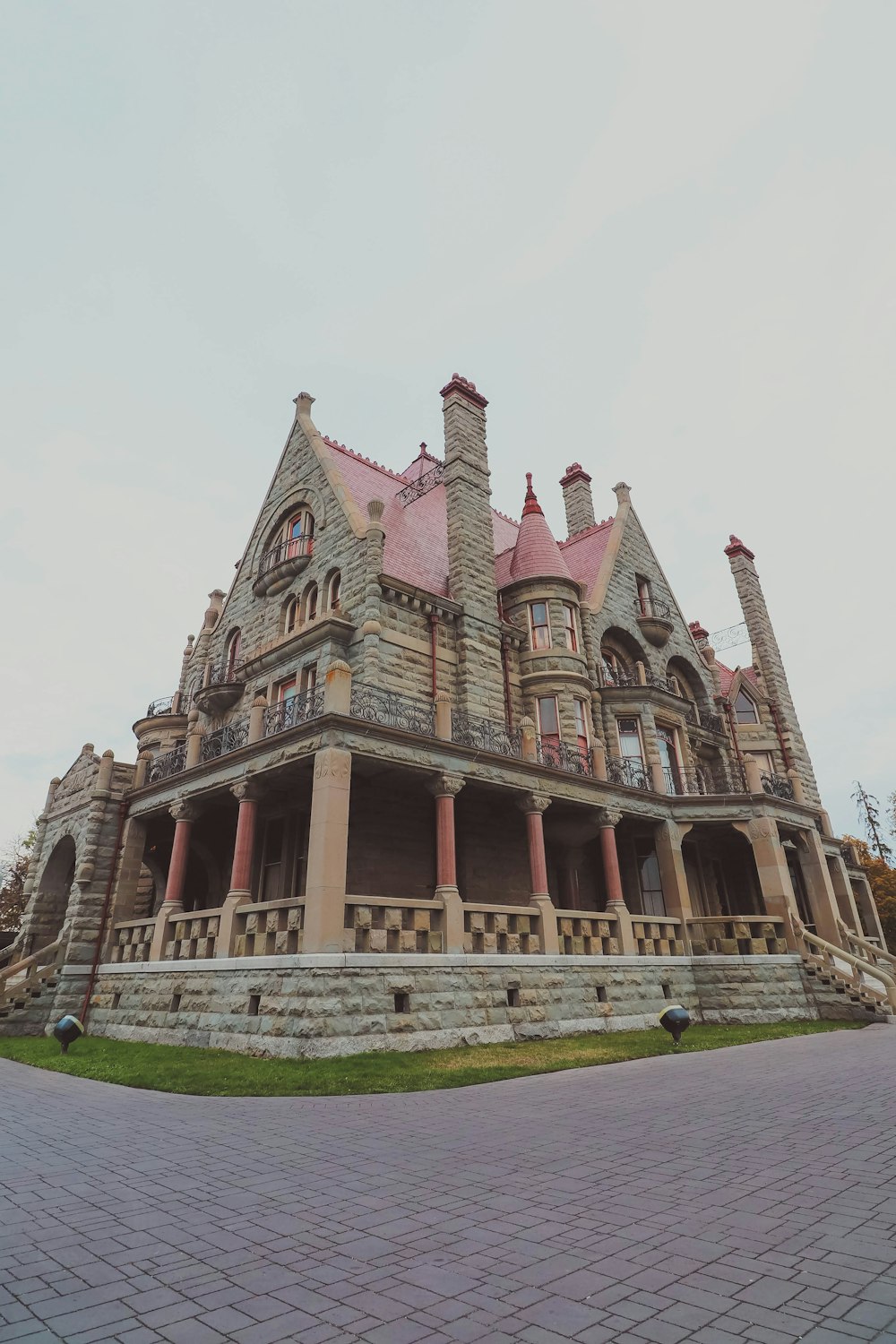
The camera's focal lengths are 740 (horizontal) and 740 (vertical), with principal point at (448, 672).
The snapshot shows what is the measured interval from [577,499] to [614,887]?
2029 cm

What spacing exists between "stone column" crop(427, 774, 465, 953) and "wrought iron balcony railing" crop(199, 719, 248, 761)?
4.91 meters

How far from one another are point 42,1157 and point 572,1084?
6.53m

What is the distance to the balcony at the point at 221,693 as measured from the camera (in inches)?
938

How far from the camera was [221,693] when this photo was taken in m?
23.9

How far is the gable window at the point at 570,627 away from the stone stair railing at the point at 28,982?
665 inches

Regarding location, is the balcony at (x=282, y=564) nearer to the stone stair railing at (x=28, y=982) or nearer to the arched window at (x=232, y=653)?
the arched window at (x=232, y=653)

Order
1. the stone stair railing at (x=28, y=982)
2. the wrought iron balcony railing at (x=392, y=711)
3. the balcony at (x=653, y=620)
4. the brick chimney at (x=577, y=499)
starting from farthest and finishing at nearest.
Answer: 1. the brick chimney at (x=577, y=499)
2. the balcony at (x=653, y=620)
3. the stone stair railing at (x=28, y=982)
4. the wrought iron balcony railing at (x=392, y=711)

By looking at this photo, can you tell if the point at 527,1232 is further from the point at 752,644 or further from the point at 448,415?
the point at 752,644

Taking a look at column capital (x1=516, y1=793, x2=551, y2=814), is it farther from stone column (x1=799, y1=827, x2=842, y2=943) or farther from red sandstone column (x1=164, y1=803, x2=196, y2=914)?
stone column (x1=799, y1=827, x2=842, y2=943)

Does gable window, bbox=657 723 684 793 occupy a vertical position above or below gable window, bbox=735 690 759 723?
below

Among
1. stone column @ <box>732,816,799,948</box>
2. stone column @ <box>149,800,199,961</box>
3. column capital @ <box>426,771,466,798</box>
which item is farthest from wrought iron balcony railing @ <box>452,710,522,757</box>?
stone column @ <box>732,816,799,948</box>

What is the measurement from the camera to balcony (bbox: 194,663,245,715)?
78.1ft

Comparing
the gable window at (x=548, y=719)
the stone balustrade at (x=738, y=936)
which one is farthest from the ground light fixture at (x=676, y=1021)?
the gable window at (x=548, y=719)

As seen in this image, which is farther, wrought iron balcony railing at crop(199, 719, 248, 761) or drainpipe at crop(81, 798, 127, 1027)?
drainpipe at crop(81, 798, 127, 1027)
